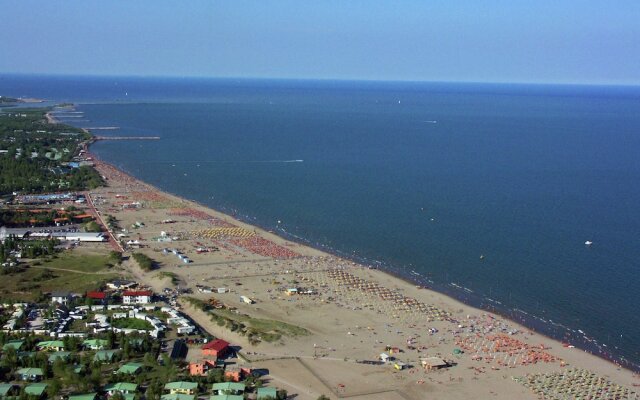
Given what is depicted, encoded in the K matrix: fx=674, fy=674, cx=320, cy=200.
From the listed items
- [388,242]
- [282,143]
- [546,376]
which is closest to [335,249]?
[388,242]

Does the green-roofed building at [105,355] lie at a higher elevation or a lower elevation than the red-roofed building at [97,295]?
lower

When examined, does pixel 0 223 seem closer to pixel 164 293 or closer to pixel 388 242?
pixel 164 293

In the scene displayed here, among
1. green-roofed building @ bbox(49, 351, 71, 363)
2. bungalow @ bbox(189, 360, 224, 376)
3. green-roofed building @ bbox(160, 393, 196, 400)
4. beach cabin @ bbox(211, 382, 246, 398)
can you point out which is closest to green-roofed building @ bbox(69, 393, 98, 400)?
green-roofed building @ bbox(160, 393, 196, 400)

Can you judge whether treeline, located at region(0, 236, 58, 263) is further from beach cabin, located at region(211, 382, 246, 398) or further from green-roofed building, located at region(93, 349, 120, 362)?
beach cabin, located at region(211, 382, 246, 398)

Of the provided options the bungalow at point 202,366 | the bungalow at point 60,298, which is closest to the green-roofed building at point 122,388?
the bungalow at point 202,366

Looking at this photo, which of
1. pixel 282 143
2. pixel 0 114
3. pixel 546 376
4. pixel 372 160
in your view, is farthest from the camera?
pixel 0 114

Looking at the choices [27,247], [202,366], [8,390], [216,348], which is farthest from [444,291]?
[27,247]

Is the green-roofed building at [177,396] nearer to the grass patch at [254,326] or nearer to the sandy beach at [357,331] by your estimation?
the sandy beach at [357,331]
